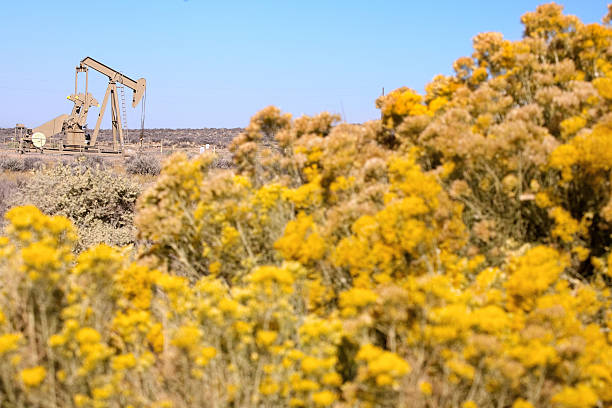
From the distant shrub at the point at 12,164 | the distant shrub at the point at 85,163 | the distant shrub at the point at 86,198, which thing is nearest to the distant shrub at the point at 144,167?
the distant shrub at the point at 85,163

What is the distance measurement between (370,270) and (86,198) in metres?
8.89

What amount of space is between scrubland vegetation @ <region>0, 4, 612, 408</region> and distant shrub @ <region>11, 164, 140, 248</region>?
252 inches

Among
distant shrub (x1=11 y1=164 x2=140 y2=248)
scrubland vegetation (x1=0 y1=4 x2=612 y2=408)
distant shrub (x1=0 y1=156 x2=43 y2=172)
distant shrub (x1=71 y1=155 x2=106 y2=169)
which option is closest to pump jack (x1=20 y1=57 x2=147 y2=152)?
distant shrub (x1=71 y1=155 x2=106 y2=169)

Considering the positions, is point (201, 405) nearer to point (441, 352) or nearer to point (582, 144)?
point (441, 352)

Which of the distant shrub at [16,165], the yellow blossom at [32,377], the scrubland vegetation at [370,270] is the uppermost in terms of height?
the distant shrub at [16,165]

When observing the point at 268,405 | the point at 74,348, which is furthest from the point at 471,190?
the point at 74,348

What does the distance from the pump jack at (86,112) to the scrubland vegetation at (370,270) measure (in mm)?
25907

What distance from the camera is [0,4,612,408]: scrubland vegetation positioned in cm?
180

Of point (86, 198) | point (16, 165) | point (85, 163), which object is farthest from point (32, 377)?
point (85, 163)

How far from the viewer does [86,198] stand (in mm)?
9805

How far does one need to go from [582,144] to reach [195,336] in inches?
81.8

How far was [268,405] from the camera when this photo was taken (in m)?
1.86

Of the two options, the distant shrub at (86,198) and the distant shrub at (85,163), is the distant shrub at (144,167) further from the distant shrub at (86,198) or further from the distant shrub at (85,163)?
the distant shrub at (86,198)

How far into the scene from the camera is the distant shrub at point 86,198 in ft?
30.6
